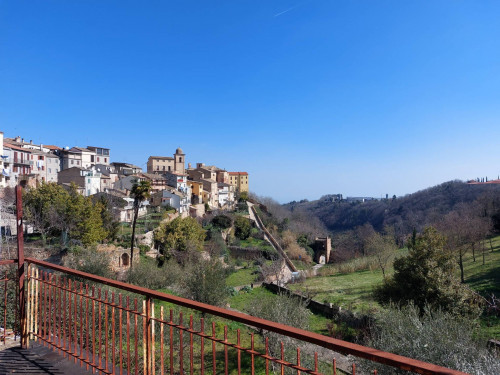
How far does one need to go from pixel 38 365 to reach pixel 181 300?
2.47 metres

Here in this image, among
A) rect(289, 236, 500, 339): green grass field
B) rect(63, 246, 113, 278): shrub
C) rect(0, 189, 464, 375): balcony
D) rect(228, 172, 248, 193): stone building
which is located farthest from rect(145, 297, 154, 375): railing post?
rect(228, 172, 248, 193): stone building

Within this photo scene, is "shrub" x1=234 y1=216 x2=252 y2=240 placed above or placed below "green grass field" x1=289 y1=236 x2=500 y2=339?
above

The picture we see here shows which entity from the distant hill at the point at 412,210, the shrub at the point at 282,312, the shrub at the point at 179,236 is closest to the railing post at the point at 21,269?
the shrub at the point at 282,312

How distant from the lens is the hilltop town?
41.8 meters

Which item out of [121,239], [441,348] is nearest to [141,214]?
[121,239]

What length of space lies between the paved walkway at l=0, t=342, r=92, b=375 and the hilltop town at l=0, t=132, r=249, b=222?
30.8m

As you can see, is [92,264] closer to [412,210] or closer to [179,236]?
[179,236]

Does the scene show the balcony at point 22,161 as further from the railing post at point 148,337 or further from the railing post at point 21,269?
the railing post at point 148,337

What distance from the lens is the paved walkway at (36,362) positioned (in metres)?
3.70

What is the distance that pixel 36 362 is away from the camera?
12.9 feet

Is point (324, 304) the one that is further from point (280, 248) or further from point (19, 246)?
point (280, 248)

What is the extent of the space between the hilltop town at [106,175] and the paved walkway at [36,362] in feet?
101

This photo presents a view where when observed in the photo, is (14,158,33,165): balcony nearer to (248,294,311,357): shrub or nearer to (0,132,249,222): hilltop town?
(0,132,249,222): hilltop town

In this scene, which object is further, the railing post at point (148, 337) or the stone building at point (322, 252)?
the stone building at point (322, 252)
